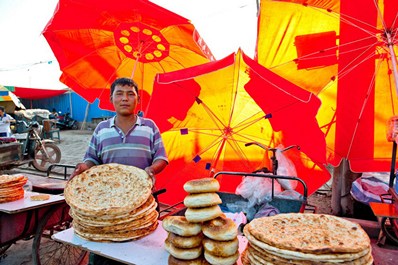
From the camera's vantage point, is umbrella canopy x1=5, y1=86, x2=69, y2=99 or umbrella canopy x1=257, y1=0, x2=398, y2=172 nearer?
umbrella canopy x1=257, y1=0, x2=398, y2=172

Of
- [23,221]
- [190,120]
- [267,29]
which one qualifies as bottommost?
[23,221]

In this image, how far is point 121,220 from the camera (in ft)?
5.52

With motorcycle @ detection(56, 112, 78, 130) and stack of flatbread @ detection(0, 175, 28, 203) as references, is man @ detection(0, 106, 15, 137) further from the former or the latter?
motorcycle @ detection(56, 112, 78, 130)

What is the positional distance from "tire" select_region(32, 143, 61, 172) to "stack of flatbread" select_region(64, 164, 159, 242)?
788 cm

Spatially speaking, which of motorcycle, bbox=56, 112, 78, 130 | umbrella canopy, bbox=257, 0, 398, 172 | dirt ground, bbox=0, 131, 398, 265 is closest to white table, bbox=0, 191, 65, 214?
dirt ground, bbox=0, 131, 398, 265

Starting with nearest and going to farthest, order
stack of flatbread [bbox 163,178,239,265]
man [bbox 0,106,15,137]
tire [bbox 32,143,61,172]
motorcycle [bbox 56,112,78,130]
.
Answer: stack of flatbread [bbox 163,178,239,265], tire [bbox 32,143,61,172], man [bbox 0,106,15,137], motorcycle [bbox 56,112,78,130]

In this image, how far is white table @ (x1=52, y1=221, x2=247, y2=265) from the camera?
149cm

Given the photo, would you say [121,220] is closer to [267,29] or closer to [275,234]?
[275,234]

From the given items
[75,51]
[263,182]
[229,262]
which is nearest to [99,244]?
[229,262]

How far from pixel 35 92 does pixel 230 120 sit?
78.0 ft

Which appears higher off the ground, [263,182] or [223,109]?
[223,109]

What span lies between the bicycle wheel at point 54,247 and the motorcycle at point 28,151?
447 centimetres

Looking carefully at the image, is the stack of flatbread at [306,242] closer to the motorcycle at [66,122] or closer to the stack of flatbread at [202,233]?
the stack of flatbread at [202,233]

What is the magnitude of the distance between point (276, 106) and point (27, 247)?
13.3ft
